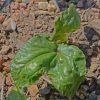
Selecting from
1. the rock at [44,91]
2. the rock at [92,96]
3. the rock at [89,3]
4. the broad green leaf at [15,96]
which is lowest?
the rock at [92,96]

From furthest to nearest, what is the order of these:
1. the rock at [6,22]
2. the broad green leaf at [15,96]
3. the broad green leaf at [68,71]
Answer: the rock at [6,22] < the broad green leaf at [15,96] < the broad green leaf at [68,71]

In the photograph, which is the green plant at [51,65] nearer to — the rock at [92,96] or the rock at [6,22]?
the rock at [92,96]

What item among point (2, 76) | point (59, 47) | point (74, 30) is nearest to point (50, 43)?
point (59, 47)

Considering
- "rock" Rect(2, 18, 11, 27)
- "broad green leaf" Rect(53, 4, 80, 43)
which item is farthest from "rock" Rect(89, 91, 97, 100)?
"rock" Rect(2, 18, 11, 27)

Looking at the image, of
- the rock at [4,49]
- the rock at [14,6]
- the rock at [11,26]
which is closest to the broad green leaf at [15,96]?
the rock at [4,49]

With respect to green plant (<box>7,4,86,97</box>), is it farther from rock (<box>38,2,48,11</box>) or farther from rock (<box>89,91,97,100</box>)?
rock (<box>38,2,48,11</box>)

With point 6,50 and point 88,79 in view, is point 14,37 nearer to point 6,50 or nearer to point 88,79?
point 6,50

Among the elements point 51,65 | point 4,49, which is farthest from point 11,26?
point 51,65

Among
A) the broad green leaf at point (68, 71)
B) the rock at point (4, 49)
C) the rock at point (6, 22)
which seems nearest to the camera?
the broad green leaf at point (68, 71)
